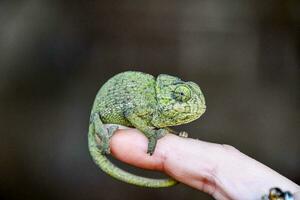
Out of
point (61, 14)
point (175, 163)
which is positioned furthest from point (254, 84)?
point (175, 163)

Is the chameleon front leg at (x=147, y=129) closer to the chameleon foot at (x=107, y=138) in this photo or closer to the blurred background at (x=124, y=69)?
the chameleon foot at (x=107, y=138)

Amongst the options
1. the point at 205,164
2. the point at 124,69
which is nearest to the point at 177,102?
the point at 205,164

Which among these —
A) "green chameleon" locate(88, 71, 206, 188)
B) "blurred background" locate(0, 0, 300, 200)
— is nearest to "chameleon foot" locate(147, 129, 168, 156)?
"green chameleon" locate(88, 71, 206, 188)

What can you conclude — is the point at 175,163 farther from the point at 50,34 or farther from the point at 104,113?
the point at 50,34

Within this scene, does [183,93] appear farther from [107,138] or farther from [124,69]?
[124,69]

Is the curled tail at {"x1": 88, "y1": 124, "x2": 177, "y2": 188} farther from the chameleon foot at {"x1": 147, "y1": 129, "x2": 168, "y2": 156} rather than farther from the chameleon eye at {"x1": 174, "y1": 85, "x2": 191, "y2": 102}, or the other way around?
the chameleon eye at {"x1": 174, "y1": 85, "x2": 191, "y2": 102}
